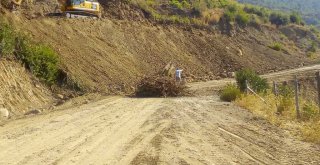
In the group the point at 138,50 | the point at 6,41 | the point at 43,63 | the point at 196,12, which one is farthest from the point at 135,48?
the point at 196,12

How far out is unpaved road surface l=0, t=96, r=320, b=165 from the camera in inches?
394

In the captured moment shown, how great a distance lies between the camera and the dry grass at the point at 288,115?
1321cm

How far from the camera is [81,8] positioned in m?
36.7

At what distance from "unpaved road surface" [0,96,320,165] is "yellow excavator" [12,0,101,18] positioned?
18.5m

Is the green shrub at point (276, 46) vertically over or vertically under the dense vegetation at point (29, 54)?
under

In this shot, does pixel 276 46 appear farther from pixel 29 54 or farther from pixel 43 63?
pixel 29 54

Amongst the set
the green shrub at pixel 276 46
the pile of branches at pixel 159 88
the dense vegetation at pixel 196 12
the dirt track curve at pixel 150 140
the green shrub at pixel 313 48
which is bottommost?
the green shrub at pixel 313 48

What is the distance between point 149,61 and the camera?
38.4 meters

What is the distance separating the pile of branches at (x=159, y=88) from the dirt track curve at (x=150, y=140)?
7.74 metres

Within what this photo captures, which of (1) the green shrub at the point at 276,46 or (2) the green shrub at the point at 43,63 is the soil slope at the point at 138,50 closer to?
(1) the green shrub at the point at 276,46

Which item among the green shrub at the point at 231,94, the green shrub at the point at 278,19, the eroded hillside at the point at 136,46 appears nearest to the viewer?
the green shrub at the point at 231,94

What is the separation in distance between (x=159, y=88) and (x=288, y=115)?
10014 millimetres

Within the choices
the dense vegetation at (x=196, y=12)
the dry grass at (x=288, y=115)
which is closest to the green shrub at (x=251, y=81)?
the dry grass at (x=288, y=115)

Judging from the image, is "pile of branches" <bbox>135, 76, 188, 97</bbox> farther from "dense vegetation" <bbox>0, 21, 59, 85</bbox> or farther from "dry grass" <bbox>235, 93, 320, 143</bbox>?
"dry grass" <bbox>235, 93, 320, 143</bbox>
